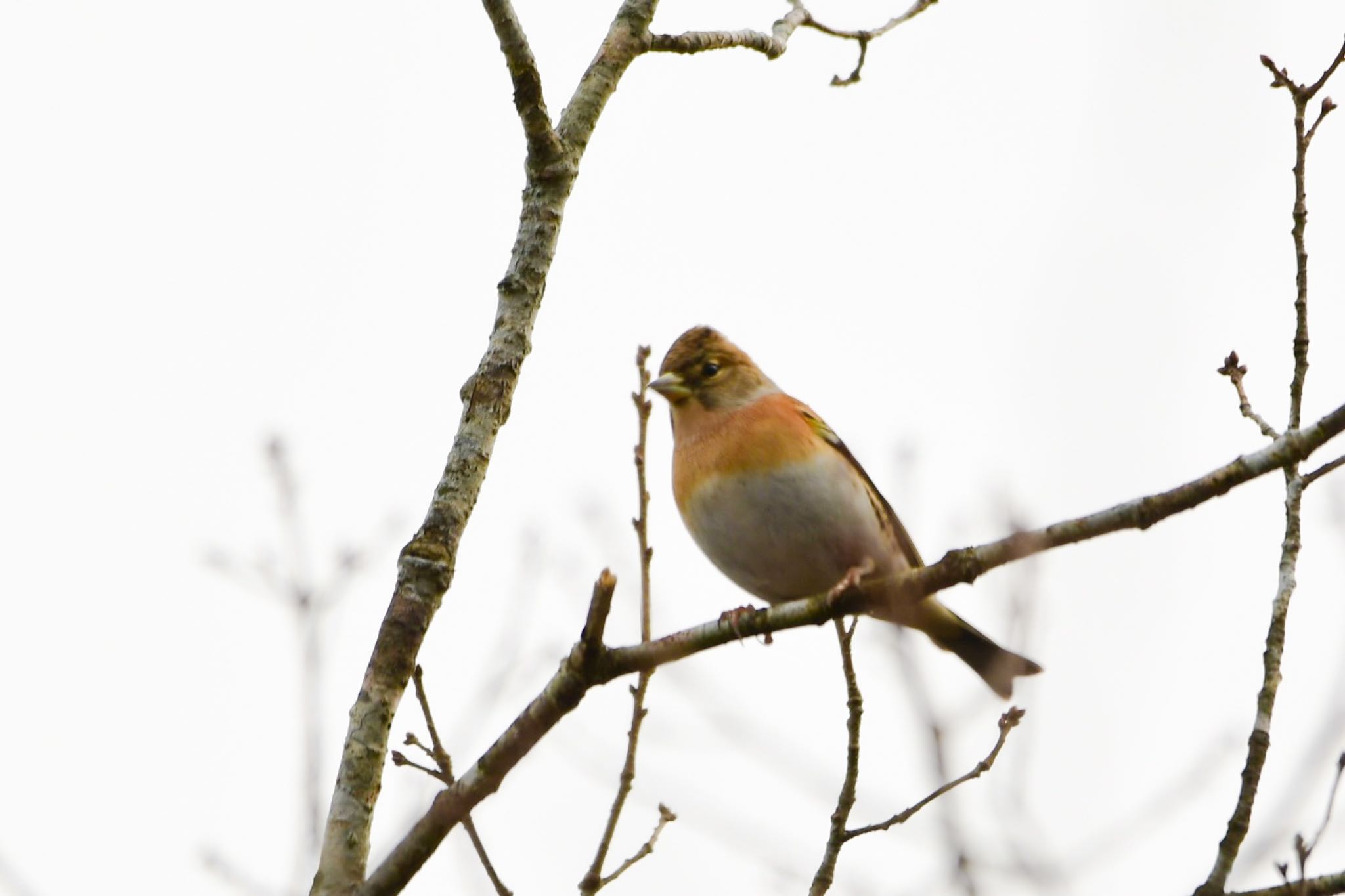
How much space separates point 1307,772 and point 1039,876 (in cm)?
99

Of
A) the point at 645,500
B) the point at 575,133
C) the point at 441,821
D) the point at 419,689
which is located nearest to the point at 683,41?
the point at 575,133

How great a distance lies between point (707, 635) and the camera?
431cm

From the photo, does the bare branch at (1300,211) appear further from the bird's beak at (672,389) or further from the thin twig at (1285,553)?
the bird's beak at (672,389)

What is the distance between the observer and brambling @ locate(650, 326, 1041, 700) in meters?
6.55

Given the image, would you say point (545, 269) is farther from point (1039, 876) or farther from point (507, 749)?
point (1039, 876)

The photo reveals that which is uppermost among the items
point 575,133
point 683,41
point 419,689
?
point 683,41

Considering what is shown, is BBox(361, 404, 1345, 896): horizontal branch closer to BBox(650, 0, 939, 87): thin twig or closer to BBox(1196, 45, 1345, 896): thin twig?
Result: BBox(1196, 45, 1345, 896): thin twig

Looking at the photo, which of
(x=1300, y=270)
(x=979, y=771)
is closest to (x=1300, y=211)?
(x=1300, y=270)

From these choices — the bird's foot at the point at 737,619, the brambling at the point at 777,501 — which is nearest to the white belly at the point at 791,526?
the brambling at the point at 777,501

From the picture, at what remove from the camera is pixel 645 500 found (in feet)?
14.3

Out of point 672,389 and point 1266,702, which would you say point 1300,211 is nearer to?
point 1266,702

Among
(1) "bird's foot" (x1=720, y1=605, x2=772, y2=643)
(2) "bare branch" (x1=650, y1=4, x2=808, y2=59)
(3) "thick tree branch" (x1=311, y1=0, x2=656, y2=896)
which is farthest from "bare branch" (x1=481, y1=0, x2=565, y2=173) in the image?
(1) "bird's foot" (x1=720, y1=605, x2=772, y2=643)

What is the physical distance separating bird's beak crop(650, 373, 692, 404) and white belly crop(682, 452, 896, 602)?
2.48 ft

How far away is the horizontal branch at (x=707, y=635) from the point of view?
11.6ft
